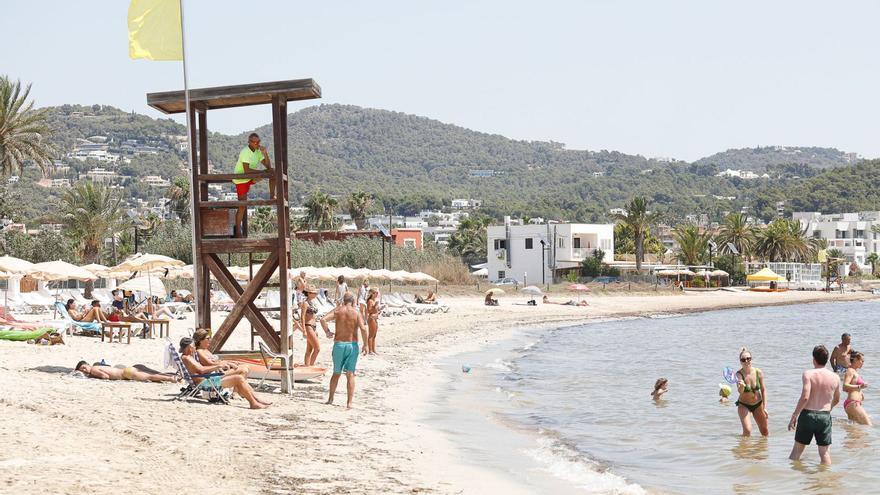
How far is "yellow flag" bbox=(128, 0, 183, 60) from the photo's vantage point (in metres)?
12.6

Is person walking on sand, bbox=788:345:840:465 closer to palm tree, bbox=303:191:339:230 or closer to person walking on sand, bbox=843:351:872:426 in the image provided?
person walking on sand, bbox=843:351:872:426

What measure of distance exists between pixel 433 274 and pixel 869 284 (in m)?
58.5

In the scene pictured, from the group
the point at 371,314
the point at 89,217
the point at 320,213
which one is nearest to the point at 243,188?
the point at 371,314

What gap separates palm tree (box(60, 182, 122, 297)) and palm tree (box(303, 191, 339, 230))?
32.4 metres

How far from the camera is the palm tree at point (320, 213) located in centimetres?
8356

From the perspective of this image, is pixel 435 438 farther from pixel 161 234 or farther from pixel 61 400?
pixel 161 234

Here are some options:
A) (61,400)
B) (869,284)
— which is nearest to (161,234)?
(61,400)

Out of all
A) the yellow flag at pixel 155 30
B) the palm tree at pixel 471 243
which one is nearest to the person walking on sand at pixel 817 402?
the yellow flag at pixel 155 30

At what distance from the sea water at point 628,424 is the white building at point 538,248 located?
159ft

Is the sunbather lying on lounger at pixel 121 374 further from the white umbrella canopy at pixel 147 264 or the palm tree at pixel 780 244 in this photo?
the palm tree at pixel 780 244

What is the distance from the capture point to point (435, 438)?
36.6 feet

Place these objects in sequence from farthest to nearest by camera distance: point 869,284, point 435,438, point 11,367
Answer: point 869,284
point 11,367
point 435,438

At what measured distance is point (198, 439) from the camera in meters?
8.94

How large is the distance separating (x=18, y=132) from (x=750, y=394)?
36671 millimetres
